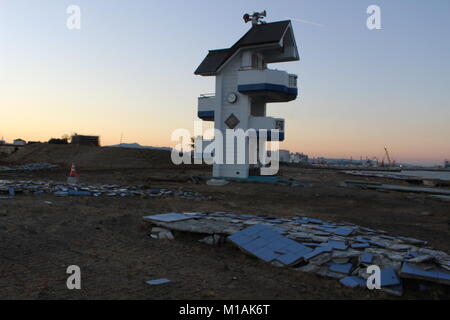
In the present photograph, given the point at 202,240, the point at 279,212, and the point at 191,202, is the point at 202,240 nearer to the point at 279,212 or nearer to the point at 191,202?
the point at 279,212

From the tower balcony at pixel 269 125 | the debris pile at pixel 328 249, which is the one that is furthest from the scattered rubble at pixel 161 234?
the tower balcony at pixel 269 125

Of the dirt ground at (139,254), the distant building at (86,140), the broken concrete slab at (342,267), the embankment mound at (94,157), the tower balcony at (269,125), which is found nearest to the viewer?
the dirt ground at (139,254)

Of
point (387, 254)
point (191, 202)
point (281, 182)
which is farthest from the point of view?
point (281, 182)

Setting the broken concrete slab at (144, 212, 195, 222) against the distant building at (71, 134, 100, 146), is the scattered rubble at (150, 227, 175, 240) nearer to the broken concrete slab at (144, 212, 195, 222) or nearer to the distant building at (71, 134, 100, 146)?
the broken concrete slab at (144, 212, 195, 222)

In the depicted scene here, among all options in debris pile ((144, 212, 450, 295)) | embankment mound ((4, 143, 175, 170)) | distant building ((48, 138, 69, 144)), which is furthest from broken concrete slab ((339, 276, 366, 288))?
distant building ((48, 138, 69, 144))

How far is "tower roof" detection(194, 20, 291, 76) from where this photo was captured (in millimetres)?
24714

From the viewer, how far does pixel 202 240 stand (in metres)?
8.23

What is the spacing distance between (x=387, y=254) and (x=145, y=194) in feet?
40.0

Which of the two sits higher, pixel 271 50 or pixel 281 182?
pixel 271 50

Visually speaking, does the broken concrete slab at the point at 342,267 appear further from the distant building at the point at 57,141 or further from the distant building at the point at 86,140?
the distant building at the point at 57,141

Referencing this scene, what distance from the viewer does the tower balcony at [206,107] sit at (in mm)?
27281

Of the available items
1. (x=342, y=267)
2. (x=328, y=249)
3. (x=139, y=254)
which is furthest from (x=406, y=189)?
(x=139, y=254)

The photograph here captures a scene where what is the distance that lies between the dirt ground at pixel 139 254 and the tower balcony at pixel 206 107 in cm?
1392
